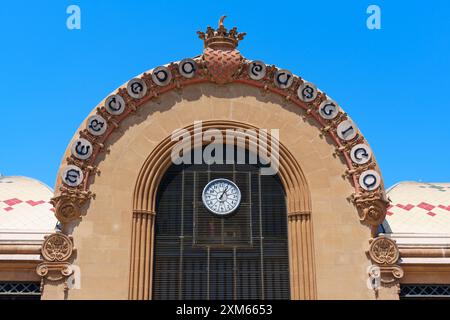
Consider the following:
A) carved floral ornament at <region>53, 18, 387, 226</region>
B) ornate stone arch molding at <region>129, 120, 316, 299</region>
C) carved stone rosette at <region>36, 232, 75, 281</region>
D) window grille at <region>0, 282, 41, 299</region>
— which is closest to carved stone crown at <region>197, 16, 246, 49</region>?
carved floral ornament at <region>53, 18, 387, 226</region>

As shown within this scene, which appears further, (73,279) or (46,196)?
(46,196)

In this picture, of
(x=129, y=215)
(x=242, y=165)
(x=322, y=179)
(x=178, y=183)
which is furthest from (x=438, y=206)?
(x=129, y=215)

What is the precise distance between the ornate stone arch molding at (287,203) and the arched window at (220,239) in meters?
0.39

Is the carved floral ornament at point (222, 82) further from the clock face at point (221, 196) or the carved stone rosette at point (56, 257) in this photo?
the clock face at point (221, 196)

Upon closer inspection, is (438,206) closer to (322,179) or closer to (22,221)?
(322,179)

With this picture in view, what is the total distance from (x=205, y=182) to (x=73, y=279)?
682cm

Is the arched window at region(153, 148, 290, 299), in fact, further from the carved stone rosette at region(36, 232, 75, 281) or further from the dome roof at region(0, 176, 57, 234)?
the dome roof at region(0, 176, 57, 234)

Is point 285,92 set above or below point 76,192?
above

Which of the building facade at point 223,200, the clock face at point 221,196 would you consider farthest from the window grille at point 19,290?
the clock face at point 221,196

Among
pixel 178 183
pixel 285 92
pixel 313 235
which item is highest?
pixel 285 92

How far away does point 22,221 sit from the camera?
31172 millimetres

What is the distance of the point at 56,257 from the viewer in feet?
87.3

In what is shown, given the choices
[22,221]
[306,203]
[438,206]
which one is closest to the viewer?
[306,203]

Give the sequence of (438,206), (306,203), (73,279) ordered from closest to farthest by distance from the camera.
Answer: (73,279), (306,203), (438,206)
